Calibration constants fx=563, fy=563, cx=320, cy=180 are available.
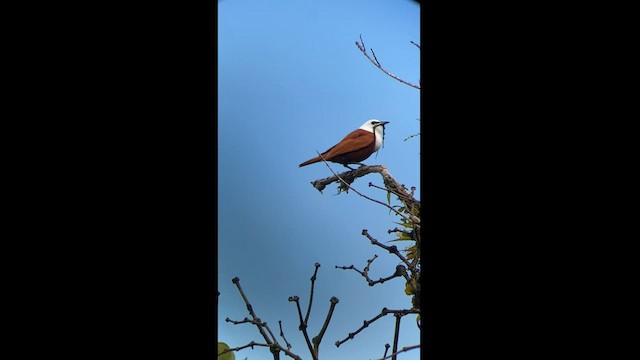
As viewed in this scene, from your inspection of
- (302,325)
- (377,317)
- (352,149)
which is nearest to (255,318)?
(302,325)

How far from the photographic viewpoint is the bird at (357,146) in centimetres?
81

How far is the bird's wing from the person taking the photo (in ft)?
2.64

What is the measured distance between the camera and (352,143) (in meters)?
0.81

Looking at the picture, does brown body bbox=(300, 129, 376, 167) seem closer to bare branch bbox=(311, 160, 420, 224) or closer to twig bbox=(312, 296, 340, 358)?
bare branch bbox=(311, 160, 420, 224)

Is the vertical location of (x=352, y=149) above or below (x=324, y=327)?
above

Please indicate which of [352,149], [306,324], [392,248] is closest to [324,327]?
[306,324]

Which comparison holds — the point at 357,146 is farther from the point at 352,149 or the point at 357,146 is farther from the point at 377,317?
the point at 377,317

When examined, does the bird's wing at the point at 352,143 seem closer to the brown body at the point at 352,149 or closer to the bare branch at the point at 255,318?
the brown body at the point at 352,149

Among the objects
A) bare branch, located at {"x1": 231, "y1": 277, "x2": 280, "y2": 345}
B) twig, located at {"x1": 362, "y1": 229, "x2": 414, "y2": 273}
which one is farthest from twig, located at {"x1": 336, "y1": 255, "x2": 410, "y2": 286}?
bare branch, located at {"x1": 231, "y1": 277, "x2": 280, "y2": 345}
